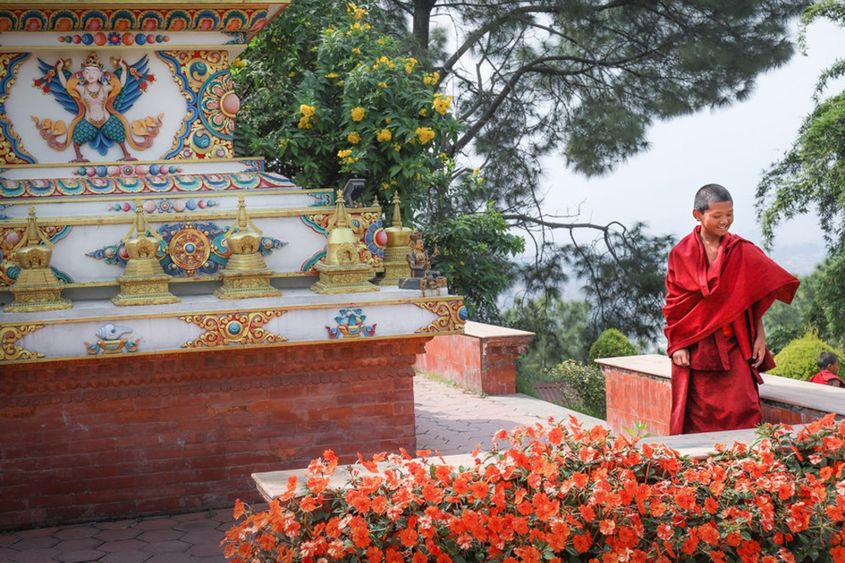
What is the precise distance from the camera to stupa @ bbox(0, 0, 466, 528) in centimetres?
541

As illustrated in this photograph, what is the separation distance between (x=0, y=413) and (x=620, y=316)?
483 inches

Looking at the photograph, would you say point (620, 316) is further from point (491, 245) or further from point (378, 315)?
point (378, 315)

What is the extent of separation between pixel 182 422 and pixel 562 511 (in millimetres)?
2780

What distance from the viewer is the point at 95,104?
638 cm

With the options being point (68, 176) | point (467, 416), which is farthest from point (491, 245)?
A: point (68, 176)

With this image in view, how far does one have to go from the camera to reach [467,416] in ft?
27.0

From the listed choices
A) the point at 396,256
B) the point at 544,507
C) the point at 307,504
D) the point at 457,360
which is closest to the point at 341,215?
the point at 396,256

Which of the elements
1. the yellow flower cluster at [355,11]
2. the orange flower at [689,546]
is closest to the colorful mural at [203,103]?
the yellow flower cluster at [355,11]

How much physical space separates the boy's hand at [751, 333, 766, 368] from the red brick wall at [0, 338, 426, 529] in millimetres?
1867

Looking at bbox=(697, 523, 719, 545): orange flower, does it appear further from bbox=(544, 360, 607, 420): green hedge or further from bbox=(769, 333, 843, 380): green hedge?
bbox=(544, 360, 607, 420): green hedge

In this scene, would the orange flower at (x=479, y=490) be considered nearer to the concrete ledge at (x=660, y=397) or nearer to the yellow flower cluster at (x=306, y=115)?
the concrete ledge at (x=660, y=397)

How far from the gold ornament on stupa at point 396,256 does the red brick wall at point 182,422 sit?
20.4 inches

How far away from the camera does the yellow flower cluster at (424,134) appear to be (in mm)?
8766

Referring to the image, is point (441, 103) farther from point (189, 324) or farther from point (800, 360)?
point (189, 324)
